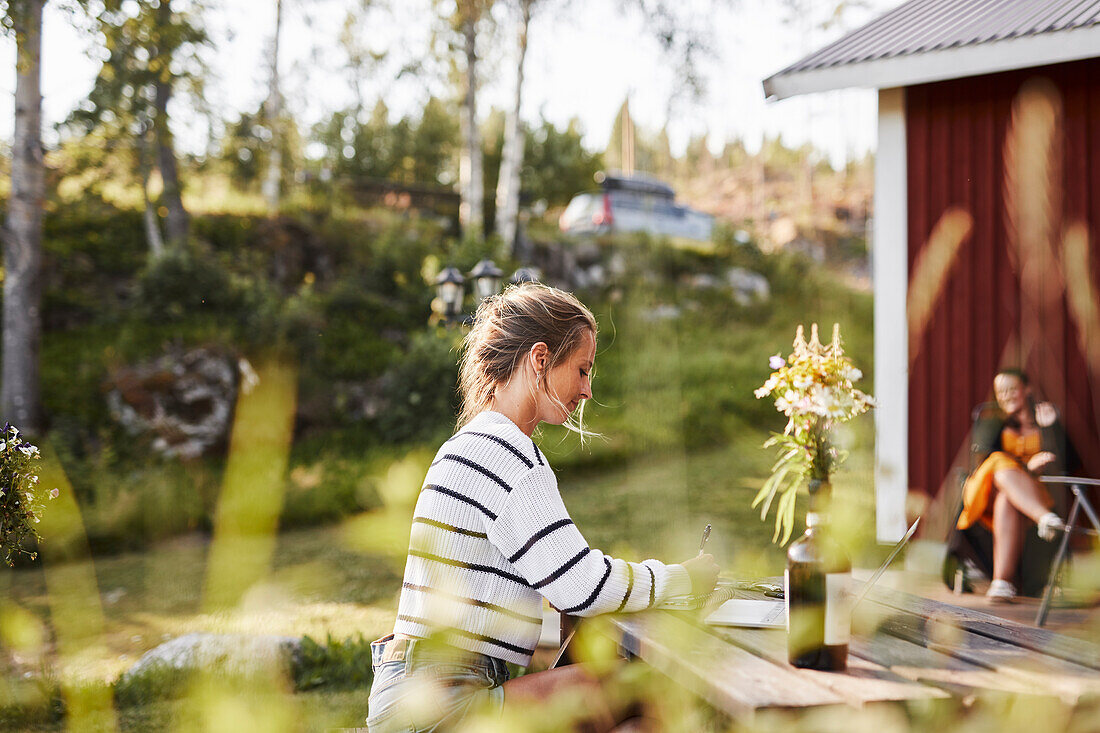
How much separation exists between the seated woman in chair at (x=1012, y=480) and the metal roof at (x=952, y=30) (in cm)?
149

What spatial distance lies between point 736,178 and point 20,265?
69.2 feet

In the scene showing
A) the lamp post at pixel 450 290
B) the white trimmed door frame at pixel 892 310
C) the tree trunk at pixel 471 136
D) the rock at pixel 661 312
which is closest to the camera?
the white trimmed door frame at pixel 892 310

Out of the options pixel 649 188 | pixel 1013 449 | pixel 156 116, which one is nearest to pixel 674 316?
pixel 649 188

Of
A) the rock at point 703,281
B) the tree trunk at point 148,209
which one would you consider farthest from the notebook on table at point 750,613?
the rock at point 703,281

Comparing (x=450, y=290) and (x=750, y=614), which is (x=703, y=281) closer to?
(x=450, y=290)

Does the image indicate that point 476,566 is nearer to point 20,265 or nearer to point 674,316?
point 20,265

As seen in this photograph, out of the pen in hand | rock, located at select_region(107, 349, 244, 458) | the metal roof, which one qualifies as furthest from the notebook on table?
rock, located at select_region(107, 349, 244, 458)

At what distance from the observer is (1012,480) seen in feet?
12.5

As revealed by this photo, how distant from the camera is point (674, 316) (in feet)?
46.1

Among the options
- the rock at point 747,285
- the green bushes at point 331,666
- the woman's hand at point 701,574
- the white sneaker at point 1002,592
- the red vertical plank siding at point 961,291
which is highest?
the rock at point 747,285

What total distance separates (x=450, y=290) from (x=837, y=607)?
6.24 meters

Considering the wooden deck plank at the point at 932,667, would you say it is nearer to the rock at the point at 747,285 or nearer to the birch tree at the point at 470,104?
the birch tree at the point at 470,104

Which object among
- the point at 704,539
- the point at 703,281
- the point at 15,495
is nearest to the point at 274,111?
the point at 703,281

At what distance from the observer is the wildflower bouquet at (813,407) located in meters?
1.62
